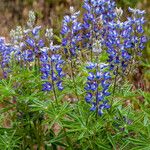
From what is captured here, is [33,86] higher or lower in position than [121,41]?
lower

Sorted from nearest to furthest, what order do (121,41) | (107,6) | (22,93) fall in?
(121,41)
(22,93)
(107,6)

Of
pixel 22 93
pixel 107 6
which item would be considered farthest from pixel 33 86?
pixel 107 6

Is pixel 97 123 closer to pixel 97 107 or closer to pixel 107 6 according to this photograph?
pixel 97 107

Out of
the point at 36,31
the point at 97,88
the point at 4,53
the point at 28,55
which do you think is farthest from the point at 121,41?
the point at 4,53

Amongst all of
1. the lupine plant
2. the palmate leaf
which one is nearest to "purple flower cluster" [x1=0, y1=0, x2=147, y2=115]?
the lupine plant

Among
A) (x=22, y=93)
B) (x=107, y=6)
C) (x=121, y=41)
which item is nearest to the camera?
(x=121, y=41)

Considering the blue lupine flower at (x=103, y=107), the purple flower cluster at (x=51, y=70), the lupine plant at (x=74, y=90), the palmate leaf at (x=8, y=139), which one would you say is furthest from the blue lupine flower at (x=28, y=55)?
the blue lupine flower at (x=103, y=107)

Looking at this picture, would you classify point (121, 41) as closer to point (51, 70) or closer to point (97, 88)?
point (97, 88)

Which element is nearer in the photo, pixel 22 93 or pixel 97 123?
pixel 97 123

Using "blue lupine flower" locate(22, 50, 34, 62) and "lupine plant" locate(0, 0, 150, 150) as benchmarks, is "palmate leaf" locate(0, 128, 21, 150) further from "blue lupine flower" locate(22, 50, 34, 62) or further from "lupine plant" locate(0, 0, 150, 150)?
"blue lupine flower" locate(22, 50, 34, 62)

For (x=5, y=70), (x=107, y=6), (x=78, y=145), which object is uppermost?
(x=107, y=6)
